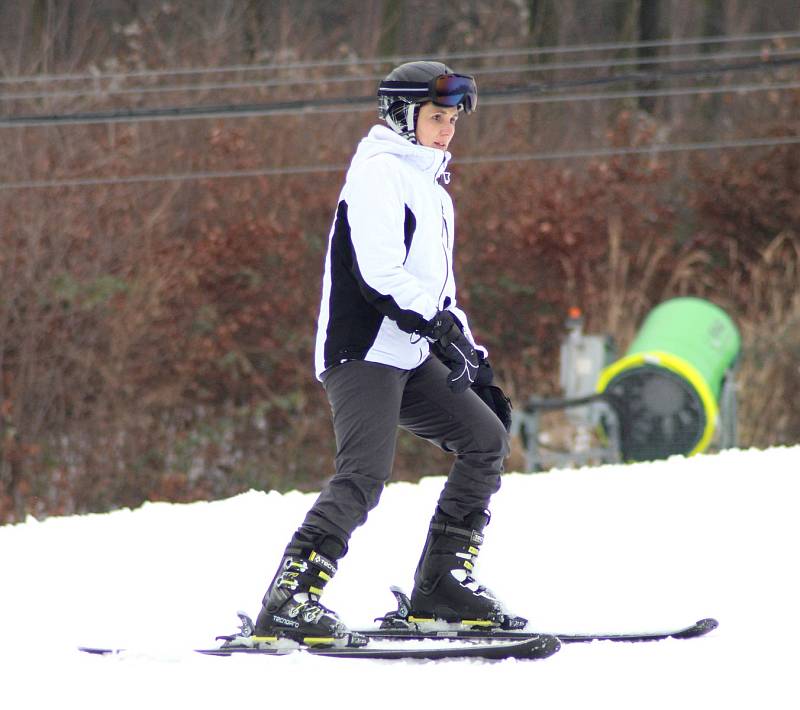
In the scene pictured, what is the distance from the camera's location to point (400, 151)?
4043 mm

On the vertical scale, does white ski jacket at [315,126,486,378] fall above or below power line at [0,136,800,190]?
below

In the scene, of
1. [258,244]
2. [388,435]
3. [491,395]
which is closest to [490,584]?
[491,395]

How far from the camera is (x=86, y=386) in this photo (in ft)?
41.6

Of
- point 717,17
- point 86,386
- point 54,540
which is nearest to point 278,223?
point 86,386

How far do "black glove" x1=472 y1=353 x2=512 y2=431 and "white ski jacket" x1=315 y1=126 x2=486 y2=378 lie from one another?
0.89 feet

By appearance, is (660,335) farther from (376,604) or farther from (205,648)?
(205,648)

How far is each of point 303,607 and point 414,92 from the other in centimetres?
164

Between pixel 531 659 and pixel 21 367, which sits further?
pixel 21 367

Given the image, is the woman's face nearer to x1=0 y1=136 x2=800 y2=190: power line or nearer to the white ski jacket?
the white ski jacket

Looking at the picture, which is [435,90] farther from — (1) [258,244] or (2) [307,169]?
(1) [258,244]

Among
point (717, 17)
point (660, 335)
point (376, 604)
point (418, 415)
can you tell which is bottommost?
point (376, 604)

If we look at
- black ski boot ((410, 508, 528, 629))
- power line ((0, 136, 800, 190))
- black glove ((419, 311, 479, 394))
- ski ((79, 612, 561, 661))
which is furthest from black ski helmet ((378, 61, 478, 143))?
power line ((0, 136, 800, 190))

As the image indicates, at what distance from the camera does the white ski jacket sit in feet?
12.9

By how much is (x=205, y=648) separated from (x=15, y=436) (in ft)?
29.2
